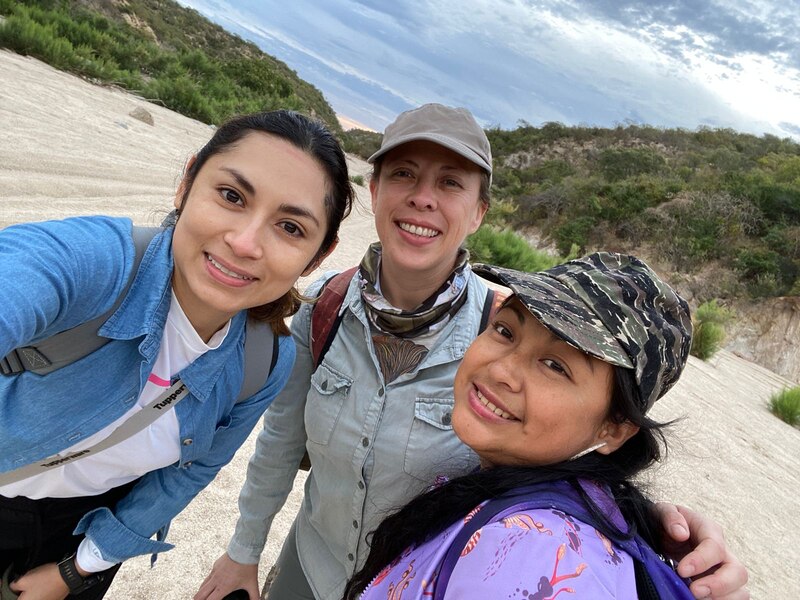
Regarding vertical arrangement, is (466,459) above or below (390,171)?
below

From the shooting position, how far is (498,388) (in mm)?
1160

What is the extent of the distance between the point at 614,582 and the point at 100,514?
1.45 metres

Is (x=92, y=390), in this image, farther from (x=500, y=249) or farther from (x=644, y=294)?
(x=500, y=249)

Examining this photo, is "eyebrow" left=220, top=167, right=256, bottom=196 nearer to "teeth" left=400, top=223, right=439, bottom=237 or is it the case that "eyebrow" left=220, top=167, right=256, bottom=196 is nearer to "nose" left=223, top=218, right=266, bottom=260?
"nose" left=223, top=218, right=266, bottom=260

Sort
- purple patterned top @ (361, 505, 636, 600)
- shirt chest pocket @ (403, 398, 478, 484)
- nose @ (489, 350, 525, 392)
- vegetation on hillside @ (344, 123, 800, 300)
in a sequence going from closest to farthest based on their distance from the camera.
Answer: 1. purple patterned top @ (361, 505, 636, 600)
2. nose @ (489, 350, 525, 392)
3. shirt chest pocket @ (403, 398, 478, 484)
4. vegetation on hillside @ (344, 123, 800, 300)

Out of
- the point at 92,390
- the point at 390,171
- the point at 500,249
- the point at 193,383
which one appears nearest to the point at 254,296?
the point at 193,383

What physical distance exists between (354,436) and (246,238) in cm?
71

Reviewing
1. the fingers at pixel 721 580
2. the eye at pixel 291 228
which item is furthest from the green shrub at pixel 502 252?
the fingers at pixel 721 580

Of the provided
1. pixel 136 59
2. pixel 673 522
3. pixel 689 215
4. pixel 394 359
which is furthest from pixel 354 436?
pixel 136 59

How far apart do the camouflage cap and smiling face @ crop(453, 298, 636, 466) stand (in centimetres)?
7

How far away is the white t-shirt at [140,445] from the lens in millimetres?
1340

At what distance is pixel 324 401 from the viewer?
5.42 feet

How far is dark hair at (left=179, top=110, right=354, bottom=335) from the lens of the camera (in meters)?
1.43

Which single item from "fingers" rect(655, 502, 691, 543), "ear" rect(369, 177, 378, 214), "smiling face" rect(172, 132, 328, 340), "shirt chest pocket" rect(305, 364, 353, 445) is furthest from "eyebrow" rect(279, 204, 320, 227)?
"fingers" rect(655, 502, 691, 543)
